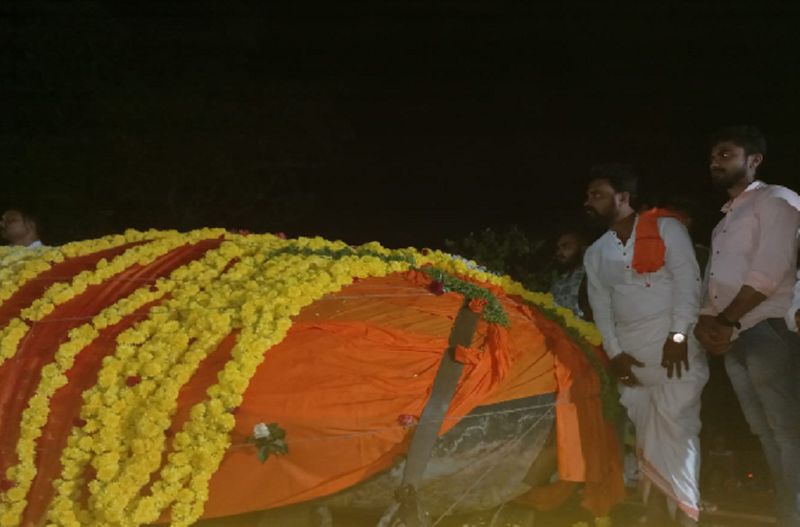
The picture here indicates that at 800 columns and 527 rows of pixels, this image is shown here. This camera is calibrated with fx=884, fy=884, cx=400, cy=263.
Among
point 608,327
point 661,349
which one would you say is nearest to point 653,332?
point 661,349

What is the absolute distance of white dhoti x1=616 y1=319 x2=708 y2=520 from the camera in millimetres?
4484

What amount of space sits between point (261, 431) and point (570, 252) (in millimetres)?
→ 3336

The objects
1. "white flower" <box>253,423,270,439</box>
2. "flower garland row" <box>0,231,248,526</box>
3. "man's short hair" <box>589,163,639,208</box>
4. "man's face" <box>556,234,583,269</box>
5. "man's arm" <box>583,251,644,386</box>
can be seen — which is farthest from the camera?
"man's face" <box>556,234,583,269</box>

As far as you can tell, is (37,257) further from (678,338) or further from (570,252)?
(570,252)

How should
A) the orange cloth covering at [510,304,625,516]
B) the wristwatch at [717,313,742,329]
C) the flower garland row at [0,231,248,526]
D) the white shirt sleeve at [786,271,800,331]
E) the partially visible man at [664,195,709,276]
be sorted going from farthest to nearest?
the partially visible man at [664,195,709,276]
the wristwatch at [717,313,742,329]
the orange cloth covering at [510,304,625,516]
the white shirt sleeve at [786,271,800,331]
the flower garland row at [0,231,248,526]

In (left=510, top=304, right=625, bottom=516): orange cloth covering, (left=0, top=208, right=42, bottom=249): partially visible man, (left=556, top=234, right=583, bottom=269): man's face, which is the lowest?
(left=510, top=304, right=625, bottom=516): orange cloth covering

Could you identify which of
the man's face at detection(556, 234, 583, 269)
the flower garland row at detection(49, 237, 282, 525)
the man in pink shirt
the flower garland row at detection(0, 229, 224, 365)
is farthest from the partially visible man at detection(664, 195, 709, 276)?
the flower garland row at detection(49, 237, 282, 525)

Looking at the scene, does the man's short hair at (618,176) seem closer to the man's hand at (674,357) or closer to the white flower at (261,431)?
the man's hand at (674,357)

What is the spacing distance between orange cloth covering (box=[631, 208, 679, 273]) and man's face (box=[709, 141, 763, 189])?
362 mm

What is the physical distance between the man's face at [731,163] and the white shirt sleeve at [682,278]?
364 millimetres

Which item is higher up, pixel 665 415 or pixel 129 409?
pixel 129 409

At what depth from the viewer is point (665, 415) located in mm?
4543

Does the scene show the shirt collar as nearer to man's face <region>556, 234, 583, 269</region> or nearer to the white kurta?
the white kurta

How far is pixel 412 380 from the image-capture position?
3932 millimetres
